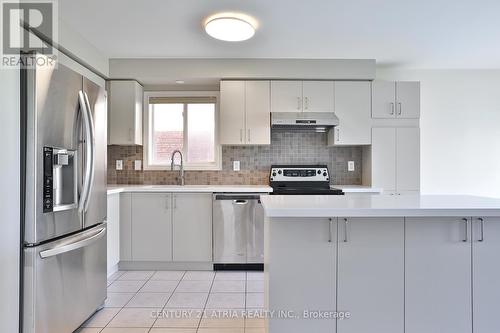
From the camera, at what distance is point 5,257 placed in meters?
1.44

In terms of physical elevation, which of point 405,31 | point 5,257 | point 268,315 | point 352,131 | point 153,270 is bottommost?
point 153,270

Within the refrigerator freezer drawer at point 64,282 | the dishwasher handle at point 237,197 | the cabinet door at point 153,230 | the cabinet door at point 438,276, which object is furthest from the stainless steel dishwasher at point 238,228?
the cabinet door at point 438,276

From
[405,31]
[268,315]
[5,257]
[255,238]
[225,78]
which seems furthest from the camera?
[225,78]

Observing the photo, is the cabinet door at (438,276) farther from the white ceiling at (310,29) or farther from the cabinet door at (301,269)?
the white ceiling at (310,29)

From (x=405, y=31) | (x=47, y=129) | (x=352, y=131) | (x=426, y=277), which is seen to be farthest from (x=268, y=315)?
(x=405, y=31)

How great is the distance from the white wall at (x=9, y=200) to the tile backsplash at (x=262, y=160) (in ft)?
7.27

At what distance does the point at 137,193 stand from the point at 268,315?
6.94ft

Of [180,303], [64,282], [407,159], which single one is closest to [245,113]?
[407,159]

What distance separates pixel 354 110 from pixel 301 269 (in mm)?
2365

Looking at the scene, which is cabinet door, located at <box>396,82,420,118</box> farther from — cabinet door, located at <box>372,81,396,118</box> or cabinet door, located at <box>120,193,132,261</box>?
cabinet door, located at <box>120,193,132,261</box>

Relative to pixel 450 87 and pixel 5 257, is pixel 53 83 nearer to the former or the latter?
pixel 5 257

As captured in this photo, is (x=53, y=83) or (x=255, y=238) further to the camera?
(x=255, y=238)

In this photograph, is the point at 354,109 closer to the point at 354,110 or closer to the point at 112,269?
the point at 354,110

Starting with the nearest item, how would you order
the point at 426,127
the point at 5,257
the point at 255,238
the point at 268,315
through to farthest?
the point at 5,257, the point at 268,315, the point at 255,238, the point at 426,127
